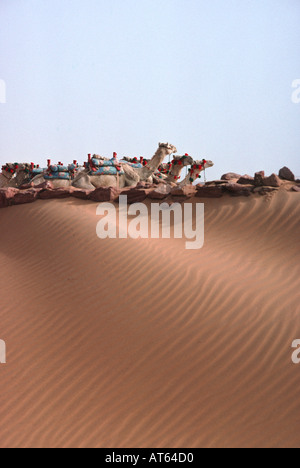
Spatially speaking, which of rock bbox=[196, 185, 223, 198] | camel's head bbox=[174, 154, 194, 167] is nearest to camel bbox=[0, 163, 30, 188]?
camel's head bbox=[174, 154, 194, 167]

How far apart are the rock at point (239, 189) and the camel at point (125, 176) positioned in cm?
407

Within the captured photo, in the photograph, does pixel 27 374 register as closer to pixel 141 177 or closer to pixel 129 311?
pixel 129 311

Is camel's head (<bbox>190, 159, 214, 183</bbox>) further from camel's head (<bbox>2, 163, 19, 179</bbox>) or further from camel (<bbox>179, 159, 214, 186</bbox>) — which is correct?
camel's head (<bbox>2, 163, 19, 179</bbox>)

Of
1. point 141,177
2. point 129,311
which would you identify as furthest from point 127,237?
point 141,177

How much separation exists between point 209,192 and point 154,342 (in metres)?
5.66

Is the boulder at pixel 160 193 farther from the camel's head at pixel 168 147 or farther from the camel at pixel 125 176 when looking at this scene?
the camel's head at pixel 168 147

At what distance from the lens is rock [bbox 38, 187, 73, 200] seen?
11.0 metres

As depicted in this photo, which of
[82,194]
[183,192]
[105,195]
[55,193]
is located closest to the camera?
[183,192]

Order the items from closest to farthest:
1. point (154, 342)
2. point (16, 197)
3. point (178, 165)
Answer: point (154, 342) → point (16, 197) → point (178, 165)

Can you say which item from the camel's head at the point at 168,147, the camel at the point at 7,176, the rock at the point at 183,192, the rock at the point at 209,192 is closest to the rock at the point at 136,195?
the rock at the point at 183,192

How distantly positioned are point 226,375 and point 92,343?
75.5 inches

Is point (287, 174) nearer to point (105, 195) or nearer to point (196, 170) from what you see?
point (105, 195)

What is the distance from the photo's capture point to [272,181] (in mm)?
9570

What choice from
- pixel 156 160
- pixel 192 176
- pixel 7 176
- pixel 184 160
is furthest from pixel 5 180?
pixel 192 176
